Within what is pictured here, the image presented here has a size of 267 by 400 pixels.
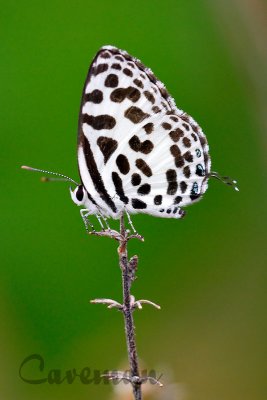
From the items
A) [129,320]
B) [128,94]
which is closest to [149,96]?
[128,94]

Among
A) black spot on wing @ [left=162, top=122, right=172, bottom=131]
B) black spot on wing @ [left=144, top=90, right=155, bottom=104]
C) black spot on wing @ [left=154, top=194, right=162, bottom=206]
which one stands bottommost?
black spot on wing @ [left=154, top=194, right=162, bottom=206]

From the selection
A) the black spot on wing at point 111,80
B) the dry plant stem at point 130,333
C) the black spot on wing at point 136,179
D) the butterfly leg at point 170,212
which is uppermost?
the black spot on wing at point 111,80

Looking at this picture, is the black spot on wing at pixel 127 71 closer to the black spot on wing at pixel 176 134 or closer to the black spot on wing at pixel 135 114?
the black spot on wing at pixel 135 114

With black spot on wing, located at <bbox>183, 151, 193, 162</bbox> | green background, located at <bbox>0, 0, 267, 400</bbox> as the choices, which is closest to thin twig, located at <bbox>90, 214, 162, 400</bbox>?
black spot on wing, located at <bbox>183, 151, 193, 162</bbox>

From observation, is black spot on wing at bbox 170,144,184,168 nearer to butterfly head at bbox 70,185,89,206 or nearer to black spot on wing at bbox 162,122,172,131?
black spot on wing at bbox 162,122,172,131

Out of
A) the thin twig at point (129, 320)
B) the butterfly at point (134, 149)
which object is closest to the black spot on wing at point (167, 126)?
the butterfly at point (134, 149)

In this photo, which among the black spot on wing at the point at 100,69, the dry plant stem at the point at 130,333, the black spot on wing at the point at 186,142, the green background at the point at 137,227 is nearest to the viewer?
the dry plant stem at the point at 130,333

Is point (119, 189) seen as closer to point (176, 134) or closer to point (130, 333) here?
point (176, 134)
